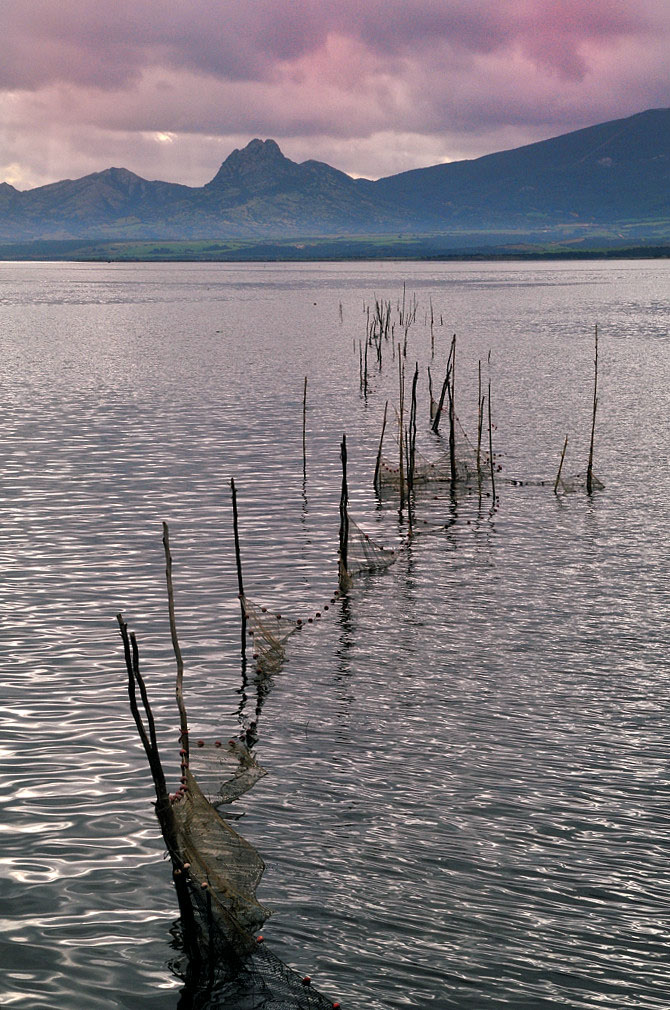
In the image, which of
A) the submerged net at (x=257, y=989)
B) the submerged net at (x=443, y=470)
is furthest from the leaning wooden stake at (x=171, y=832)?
the submerged net at (x=443, y=470)

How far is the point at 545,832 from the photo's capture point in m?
15.2

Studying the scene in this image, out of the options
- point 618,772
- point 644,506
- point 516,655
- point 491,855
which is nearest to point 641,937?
point 491,855

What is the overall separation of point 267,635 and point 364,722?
12.7 feet

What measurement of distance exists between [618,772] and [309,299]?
521ft

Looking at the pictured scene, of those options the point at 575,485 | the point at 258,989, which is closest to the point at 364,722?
the point at 258,989

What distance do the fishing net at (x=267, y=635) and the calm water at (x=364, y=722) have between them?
36 centimetres

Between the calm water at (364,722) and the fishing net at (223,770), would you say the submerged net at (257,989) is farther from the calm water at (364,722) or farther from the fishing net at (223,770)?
the fishing net at (223,770)

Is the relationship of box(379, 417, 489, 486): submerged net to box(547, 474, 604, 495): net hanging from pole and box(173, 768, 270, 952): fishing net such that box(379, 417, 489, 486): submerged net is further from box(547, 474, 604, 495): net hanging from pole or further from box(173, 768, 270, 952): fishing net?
box(173, 768, 270, 952): fishing net

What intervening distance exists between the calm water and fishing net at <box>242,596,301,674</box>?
14.3 inches

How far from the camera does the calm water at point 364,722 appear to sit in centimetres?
1269

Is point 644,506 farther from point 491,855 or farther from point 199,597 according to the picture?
point 491,855

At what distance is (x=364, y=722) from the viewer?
1902 cm

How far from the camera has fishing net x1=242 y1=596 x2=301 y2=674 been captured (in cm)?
2175

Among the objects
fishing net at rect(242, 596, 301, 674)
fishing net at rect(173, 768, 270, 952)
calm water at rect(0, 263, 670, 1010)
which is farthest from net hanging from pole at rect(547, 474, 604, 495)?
fishing net at rect(173, 768, 270, 952)
